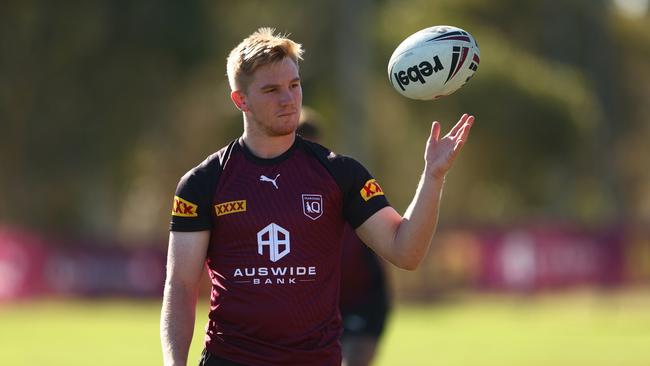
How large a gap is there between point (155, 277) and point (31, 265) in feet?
9.23

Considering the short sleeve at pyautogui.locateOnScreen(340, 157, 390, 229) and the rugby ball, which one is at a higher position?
the rugby ball

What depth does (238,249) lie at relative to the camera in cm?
636

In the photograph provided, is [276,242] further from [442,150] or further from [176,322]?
[442,150]

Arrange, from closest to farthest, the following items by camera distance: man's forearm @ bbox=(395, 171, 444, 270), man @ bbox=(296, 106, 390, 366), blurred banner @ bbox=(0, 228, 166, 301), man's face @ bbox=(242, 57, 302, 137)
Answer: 1. man's forearm @ bbox=(395, 171, 444, 270)
2. man's face @ bbox=(242, 57, 302, 137)
3. man @ bbox=(296, 106, 390, 366)
4. blurred banner @ bbox=(0, 228, 166, 301)

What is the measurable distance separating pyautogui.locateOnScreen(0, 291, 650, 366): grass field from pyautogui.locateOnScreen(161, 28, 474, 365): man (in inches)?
376

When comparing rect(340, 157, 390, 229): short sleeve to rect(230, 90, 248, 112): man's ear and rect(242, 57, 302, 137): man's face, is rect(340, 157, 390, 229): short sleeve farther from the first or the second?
rect(230, 90, 248, 112): man's ear

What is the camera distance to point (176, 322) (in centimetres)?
638

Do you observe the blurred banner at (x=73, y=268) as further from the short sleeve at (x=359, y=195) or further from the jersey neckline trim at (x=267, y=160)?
the short sleeve at (x=359, y=195)

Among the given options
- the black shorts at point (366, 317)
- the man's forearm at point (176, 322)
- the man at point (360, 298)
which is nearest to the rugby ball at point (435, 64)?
the man's forearm at point (176, 322)

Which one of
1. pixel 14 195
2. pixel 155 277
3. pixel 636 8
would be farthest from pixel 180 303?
pixel 636 8

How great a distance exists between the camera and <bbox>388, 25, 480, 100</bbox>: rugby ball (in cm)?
677

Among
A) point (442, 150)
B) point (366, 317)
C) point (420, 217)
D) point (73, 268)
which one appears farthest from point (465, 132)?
point (73, 268)

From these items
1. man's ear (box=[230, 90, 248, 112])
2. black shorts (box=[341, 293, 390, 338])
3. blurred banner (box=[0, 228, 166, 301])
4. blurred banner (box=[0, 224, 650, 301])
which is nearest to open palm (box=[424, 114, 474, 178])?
man's ear (box=[230, 90, 248, 112])

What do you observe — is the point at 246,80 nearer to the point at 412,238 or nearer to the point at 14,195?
the point at 412,238
